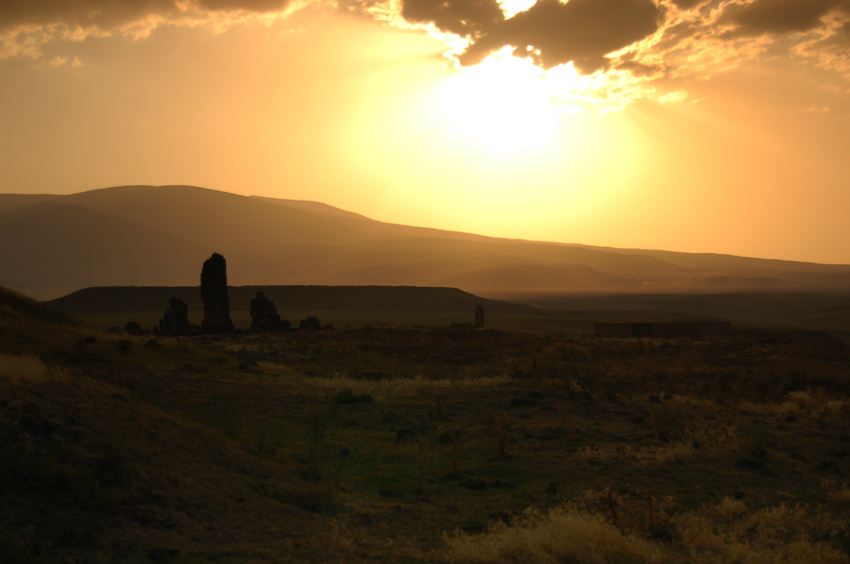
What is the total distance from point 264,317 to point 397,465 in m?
28.0

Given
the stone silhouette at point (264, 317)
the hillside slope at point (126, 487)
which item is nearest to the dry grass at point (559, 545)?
the hillside slope at point (126, 487)

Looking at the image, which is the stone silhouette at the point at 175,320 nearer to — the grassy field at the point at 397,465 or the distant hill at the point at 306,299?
the grassy field at the point at 397,465

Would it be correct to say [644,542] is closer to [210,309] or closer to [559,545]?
[559,545]

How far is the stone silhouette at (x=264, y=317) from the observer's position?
1411 inches

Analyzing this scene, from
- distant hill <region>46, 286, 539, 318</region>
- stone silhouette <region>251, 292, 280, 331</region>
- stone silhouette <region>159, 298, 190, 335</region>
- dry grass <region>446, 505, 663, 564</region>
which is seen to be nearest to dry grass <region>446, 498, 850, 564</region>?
dry grass <region>446, 505, 663, 564</region>

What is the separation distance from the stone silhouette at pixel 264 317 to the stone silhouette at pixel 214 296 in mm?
1898

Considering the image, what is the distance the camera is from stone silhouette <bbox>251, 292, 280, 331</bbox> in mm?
35844

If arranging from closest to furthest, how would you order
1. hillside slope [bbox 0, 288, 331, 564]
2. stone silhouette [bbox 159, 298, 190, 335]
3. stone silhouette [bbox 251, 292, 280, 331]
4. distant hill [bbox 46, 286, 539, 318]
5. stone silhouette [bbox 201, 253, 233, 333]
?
hillside slope [bbox 0, 288, 331, 564]
stone silhouette [bbox 201, 253, 233, 333]
stone silhouette [bbox 159, 298, 190, 335]
stone silhouette [bbox 251, 292, 280, 331]
distant hill [bbox 46, 286, 539, 318]

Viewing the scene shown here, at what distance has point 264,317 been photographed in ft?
119

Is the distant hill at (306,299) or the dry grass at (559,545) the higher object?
the dry grass at (559,545)

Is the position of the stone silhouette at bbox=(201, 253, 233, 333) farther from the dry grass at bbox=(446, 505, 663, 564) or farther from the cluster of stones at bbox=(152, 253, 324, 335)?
the dry grass at bbox=(446, 505, 663, 564)

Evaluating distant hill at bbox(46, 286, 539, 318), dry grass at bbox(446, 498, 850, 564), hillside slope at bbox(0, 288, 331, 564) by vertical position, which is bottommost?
distant hill at bbox(46, 286, 539, 318)

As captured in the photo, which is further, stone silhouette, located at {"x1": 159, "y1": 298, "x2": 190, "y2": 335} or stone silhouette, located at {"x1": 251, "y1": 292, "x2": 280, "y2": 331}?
stone silhouette, located at {"x1": 251, "y1": 292, "x2": 280, "y2": 331}

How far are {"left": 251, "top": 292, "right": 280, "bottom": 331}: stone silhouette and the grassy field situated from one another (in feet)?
56.7
